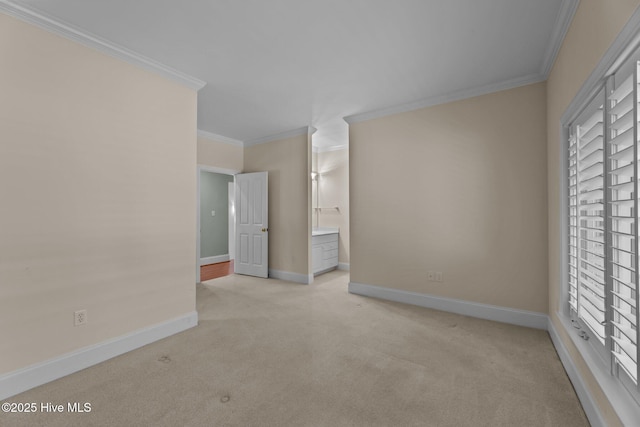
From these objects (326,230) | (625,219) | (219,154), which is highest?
(219,154)

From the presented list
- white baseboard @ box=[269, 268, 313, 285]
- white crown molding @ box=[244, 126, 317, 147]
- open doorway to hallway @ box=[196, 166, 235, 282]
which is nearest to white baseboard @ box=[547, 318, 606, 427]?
white baseboard @ box=[269, 268, 313, 285]

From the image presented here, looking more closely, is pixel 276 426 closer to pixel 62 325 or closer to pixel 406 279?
pixel 62 325

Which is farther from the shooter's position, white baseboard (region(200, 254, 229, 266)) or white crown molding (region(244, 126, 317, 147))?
white baseboard (region(200, 254, 229, 266))

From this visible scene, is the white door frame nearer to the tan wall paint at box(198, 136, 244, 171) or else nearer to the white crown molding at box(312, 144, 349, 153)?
the tan wall paint at box(198, 136, 244, 171)

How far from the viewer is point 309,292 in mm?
4352

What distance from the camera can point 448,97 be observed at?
11.5ft

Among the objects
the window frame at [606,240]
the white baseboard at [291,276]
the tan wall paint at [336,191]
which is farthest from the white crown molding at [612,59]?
the tan wall paint at [336,191]

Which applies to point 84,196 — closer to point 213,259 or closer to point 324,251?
point 324,251

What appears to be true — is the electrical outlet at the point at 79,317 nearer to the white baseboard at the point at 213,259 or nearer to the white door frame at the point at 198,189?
the white door frame at the point at 198,189

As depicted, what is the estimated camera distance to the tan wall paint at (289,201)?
490 centimetres

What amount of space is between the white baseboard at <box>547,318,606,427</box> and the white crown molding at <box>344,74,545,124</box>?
8.20 feet

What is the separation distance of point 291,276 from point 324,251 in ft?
3.02

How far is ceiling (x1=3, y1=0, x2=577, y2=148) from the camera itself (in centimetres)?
204

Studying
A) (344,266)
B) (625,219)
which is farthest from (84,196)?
(344,266)
